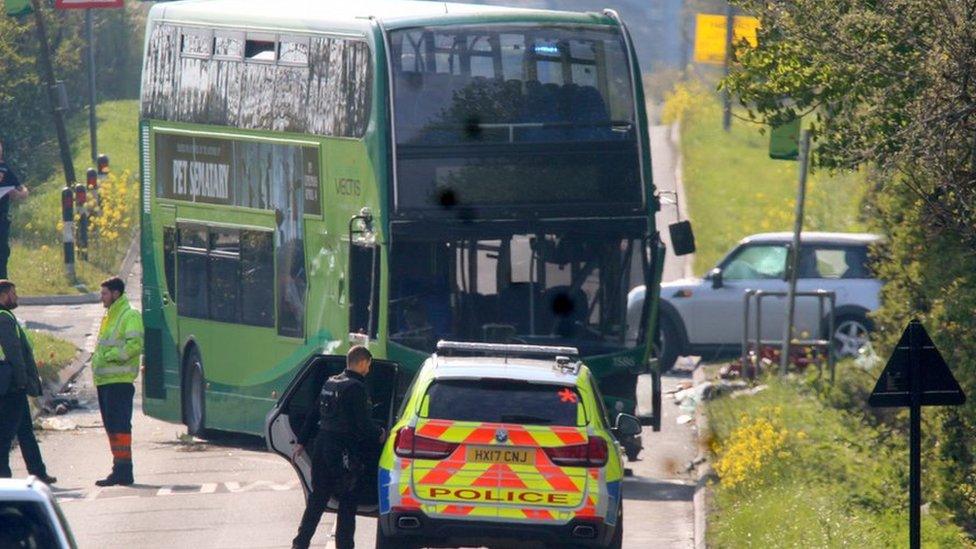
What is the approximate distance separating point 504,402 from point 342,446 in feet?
4.55

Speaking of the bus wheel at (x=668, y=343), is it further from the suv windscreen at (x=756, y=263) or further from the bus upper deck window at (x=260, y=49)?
the bus upper deck window at (x=260, y=49)

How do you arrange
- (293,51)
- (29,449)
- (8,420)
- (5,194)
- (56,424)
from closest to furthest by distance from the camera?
(8,420) < (29,449) < (293,51) < (56,424) < (5,194)

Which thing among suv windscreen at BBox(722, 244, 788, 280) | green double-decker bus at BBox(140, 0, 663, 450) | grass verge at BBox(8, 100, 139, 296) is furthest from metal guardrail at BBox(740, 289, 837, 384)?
grass verge at BBox(8, 100, 139, 296)

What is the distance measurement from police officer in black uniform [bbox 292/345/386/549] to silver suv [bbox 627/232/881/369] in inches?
491

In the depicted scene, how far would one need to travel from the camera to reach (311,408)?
1415cm

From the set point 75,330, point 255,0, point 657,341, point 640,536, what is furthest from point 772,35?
Result: point 75,330

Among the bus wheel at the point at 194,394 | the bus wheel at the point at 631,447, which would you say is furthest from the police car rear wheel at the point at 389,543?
the bus wheel at the point at 194,394

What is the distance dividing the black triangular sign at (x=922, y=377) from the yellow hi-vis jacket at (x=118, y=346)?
7584 mm

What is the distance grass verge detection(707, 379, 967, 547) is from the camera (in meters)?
14.0

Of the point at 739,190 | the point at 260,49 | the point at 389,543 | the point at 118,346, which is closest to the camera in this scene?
the point at 389,543

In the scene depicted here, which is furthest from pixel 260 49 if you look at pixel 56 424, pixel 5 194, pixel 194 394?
pixel 5 194

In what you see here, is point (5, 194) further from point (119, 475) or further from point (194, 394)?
point (119, 475)

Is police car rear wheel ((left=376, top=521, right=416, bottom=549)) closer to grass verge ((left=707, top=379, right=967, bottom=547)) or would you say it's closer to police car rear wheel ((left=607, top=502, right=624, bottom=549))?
police car rear wheel ((left=607, top=502, right=624, bottom=549))

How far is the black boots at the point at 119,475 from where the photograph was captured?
17172 mm
